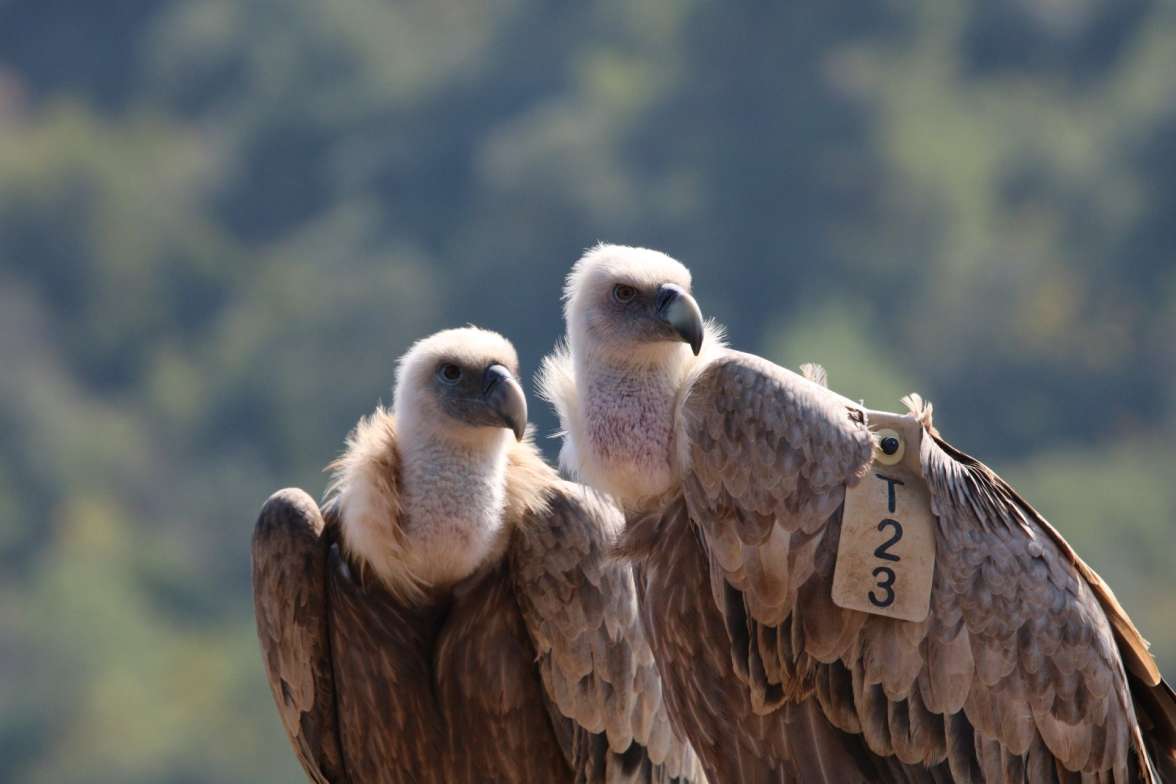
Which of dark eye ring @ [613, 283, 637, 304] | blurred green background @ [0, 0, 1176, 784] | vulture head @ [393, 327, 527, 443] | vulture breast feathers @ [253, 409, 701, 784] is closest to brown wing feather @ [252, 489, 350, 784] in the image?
vulture breast feathers @ [253, 409, 701, 784]

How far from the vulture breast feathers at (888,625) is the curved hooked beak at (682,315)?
7.0 inches

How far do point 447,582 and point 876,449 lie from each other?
5.19 feet

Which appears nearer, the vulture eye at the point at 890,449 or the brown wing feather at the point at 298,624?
the vulture eye at the point at 890,449

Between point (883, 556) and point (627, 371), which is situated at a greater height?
point (627, 371)

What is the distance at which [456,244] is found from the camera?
58094mm

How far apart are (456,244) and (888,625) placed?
5322cm

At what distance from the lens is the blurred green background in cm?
5041

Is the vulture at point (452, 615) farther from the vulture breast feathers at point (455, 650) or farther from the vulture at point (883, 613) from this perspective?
the vulture at point (883, 613)

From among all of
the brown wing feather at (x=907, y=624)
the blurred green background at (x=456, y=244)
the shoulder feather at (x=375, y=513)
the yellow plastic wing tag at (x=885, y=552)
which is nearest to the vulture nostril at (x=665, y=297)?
the brown wing feather at (x=907, y=624)

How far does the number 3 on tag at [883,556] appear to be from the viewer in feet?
17.1

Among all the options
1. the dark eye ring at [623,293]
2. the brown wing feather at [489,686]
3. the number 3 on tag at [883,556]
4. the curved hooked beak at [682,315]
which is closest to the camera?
the number 3 on tag at [883,556]

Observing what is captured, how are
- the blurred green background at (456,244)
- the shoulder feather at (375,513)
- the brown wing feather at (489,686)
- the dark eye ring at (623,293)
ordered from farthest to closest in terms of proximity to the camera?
the blurred green background at (456,244) < the brown wing feather at (489,686) < the shoulder feather at (375,513) < the dark eye ring at (623,293)

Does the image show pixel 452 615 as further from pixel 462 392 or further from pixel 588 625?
pixel 462 392

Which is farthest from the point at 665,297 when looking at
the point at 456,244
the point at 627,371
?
the point at 456,244
